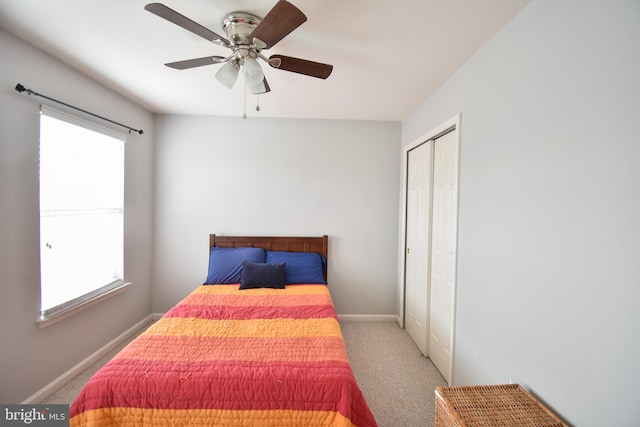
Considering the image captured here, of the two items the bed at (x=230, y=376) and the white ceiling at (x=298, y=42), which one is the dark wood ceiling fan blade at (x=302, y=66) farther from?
the bed at (x=230, y=376)

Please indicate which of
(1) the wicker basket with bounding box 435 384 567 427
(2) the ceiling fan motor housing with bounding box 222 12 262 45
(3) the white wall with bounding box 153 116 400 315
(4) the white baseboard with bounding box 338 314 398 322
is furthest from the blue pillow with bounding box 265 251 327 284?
(2) the ceiling fan motor housing with bounding box 222 12 262 45

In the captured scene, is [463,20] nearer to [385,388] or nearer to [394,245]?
[394,245]

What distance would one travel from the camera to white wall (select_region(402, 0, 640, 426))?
922 millimetres

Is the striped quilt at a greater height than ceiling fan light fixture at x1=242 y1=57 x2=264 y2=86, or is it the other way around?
ceiling fan light fixture at x1=242 y1=57 x2=264 y2=86

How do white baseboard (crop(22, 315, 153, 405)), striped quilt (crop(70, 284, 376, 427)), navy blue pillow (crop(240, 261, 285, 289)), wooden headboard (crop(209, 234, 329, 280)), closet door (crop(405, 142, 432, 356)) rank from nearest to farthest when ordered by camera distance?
striped quilt (crop(70, 284, 376, 427)), white baseboard (crop(22, 315, 153, 405)), closet door (crop(405, 142, 432, 356)), navy blue pillow (crop(240, 261, 285, 289)), wooden headboard (crop(209, 234, 329, 280))

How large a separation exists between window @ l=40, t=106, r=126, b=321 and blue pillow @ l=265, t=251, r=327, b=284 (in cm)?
162

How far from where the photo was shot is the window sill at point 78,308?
191 cm

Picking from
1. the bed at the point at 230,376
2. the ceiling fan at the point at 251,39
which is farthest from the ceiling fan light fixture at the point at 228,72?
the bed at the point at 230,376

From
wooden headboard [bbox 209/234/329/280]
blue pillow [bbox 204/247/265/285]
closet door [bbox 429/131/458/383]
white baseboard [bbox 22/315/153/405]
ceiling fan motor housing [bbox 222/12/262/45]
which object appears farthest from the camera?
wooden headboard [bbox 209/234/329/280]

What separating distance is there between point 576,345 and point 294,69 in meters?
1.99

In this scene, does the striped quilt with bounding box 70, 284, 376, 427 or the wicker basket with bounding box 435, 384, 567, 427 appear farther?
the striped quilt with bounding box 70, 284, 376, 427

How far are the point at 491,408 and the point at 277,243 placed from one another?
2524 millimetres

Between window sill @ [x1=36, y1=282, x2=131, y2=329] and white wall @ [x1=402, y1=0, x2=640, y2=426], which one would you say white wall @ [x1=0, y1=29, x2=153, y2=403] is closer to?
window sill @ [x1=36, y1=282, x2=131, y2=329]

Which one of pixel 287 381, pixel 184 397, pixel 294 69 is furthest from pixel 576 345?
pixel 294 69
